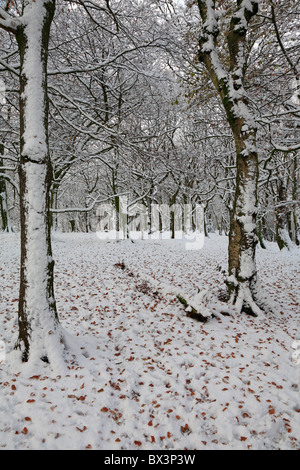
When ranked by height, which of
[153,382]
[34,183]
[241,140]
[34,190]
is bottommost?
[153,382]

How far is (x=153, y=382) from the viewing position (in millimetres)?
3852

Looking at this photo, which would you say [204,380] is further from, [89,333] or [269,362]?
[89,333]

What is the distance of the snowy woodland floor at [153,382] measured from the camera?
9.61ft

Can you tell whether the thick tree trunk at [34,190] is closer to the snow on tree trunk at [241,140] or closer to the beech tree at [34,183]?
the beech tree at [34,183]

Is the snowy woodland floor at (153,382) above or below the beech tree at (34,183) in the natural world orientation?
below

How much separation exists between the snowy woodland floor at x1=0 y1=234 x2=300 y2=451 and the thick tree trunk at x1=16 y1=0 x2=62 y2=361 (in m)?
Answer: 0.48

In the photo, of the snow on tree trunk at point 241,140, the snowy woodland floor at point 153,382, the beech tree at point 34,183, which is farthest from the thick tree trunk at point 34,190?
the snow on tree trunk at point 241,140

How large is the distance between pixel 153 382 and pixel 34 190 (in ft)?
11.2

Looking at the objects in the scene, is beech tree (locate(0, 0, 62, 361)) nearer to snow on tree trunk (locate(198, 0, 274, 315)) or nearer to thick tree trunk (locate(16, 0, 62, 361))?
thick tree trunk (locate(16, 0, 62, 361))

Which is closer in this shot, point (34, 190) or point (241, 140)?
point (34, 190)

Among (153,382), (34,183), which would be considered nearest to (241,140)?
(34,183)

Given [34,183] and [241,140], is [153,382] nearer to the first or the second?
[34,183]

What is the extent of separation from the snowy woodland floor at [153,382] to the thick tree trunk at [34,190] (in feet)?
1.58

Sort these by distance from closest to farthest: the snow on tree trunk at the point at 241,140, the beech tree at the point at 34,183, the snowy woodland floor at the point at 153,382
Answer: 1. the snowy woodland floor at the point at 153,382
2. the beech tree at the point at 34,183
3. the snow on tree trunk at the point at 241,140
